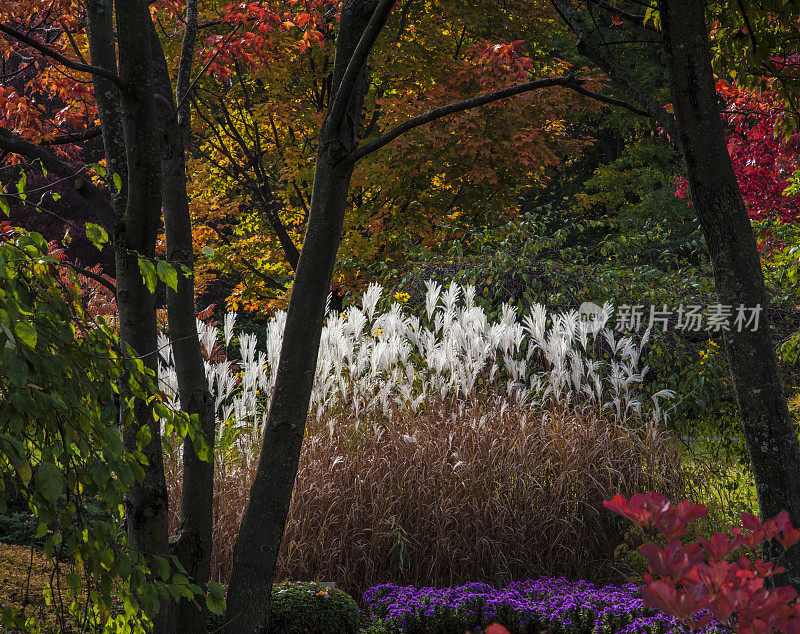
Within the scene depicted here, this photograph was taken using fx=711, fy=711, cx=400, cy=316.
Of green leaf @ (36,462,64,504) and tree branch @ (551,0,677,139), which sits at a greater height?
tree branch @ (551,0,677,139)

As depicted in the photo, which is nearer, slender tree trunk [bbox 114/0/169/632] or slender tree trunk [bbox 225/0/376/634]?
slender tree trunk [bbox 114/0/169/632]

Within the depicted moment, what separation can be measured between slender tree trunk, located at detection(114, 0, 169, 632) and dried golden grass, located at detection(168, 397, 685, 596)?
4.20 ft

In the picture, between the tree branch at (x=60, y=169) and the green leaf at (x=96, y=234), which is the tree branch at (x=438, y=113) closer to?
the tree branch at (x=60, y=169)

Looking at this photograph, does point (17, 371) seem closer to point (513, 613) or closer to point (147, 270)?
point (147, 270)

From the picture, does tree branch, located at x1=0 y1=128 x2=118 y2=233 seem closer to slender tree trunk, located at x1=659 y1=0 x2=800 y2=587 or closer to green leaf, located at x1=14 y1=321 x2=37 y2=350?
green leaf, located at x1=14 y1=321 x2=37 y2=350

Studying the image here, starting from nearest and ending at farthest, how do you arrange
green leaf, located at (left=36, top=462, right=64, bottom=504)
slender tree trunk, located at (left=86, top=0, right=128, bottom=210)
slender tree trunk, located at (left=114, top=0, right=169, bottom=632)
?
green leaf, located at (left=36, top=462, right=64, bottom=504) → slender tree trunk, located at (left=114, top=0, right=169, bottom=632) → slender tree trunk, located at (left=86, top=0, right=128, bottom=210)

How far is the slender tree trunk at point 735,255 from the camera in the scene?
8.48 feet

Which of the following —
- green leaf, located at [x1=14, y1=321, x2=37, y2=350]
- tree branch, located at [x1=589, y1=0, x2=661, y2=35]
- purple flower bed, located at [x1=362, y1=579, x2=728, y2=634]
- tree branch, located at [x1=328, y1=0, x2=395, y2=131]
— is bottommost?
purple flower bed, located at [x1=362, y1=579, x2=728, y2=634]

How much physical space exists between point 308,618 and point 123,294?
1.64 meters

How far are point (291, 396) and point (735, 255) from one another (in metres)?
1.76

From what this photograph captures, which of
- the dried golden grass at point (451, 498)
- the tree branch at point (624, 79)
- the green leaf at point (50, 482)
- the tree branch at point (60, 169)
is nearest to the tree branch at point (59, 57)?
the tree branch at point (60, 169)

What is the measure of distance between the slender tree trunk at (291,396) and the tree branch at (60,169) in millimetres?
765

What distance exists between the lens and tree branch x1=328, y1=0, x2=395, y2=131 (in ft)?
8.60

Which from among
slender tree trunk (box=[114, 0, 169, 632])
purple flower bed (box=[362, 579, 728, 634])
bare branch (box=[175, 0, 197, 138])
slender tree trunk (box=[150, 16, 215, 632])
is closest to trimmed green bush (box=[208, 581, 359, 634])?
purple flower bed (box=[362, 579, 728, 634])
